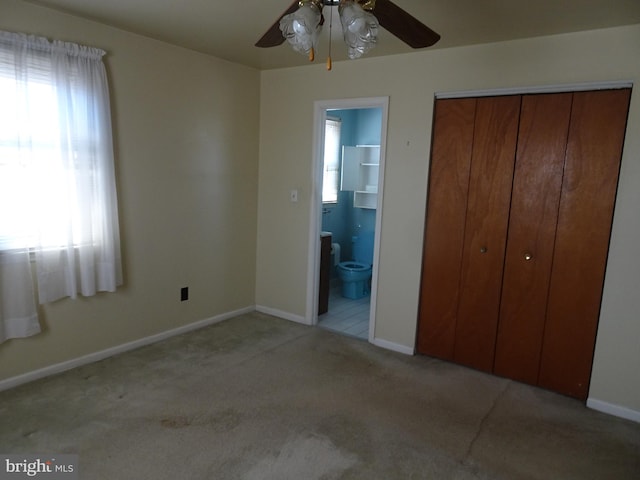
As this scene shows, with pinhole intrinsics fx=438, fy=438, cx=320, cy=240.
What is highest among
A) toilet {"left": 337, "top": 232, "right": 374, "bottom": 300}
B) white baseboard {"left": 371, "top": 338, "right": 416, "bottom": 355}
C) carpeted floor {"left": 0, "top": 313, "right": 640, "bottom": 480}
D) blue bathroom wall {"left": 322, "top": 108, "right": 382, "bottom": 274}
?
blue bathroom wall {"left": 322, "top": 108, "right": 382, "bottom": 274}

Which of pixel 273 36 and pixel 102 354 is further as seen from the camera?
pixel 102 354

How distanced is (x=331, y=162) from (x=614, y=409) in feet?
11.9

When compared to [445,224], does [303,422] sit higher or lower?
lower

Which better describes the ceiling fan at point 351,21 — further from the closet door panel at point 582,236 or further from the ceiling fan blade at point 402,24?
the closet door panel at point 582,236

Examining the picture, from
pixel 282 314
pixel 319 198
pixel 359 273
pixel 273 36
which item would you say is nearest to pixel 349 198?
pixel 359 273

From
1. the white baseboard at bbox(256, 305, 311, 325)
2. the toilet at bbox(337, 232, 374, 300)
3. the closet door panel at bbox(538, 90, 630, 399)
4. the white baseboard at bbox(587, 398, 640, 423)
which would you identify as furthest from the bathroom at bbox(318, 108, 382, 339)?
the white baseboard at bbox(587, 398, 640, 423)

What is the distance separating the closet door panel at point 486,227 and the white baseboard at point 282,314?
1.47 meters

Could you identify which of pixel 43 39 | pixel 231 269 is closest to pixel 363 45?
pixel 43 39

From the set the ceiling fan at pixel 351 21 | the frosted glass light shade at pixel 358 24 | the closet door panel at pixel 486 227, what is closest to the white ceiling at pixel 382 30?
the closet door panel at pixel 486 227

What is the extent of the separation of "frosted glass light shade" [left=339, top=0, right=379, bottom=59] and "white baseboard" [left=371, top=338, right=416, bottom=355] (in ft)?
8.06

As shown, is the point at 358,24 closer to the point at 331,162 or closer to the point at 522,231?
the point at 522,231

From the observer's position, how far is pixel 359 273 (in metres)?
5.00

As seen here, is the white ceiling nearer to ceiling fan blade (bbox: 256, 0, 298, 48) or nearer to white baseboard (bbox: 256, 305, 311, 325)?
ceiling fan blade (bbox: 256, 0, 298, 48)

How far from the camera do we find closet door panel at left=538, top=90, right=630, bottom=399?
104 inches
